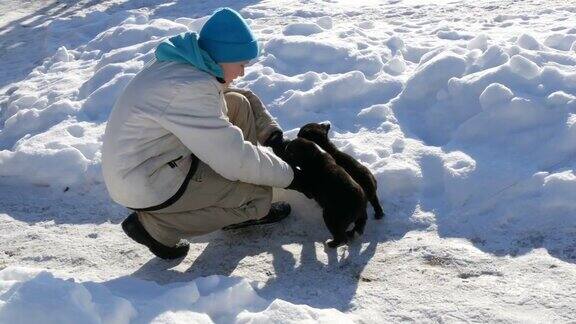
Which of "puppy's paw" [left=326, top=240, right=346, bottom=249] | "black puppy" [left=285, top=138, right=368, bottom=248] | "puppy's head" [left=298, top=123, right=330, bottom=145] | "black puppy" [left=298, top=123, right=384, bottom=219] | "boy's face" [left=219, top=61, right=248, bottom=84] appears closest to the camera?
"boy's face" [left=219, top=61, right=248, bottom=84]

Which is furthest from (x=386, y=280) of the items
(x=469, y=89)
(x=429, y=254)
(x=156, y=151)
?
(x=469, y=89)

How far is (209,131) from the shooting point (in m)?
4.50

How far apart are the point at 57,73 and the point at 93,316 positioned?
5.30 m

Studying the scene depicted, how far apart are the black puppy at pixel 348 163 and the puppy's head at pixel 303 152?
25 cm

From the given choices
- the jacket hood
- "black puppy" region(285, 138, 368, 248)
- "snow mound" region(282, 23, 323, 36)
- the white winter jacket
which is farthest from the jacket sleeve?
"snow mound" region(282, 23, 323, 36)

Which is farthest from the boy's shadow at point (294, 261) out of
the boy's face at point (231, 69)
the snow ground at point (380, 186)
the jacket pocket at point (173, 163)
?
the boy's face at point (231, 69)

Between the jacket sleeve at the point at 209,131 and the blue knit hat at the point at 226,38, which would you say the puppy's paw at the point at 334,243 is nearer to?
the jacket sleeve at the point at 209,131

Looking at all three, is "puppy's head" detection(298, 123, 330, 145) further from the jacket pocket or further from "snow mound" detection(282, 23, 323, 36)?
→ "snow mound" detection(282, 23, 323, 36)

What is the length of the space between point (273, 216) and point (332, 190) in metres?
0.56

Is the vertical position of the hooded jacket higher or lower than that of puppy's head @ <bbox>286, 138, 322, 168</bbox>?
higher

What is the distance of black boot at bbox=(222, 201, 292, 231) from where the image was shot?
5.23m

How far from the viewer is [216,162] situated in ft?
15.2

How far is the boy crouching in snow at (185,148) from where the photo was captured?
4.48 metres

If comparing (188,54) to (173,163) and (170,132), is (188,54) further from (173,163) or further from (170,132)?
(173,163)
